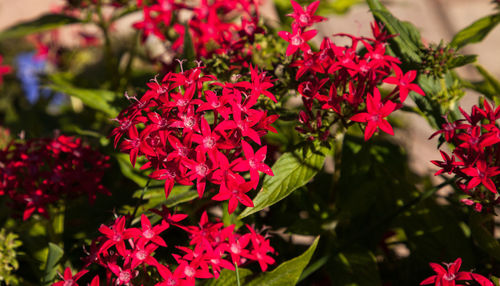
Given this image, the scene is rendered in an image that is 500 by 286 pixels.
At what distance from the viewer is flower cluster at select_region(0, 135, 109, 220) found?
900mm

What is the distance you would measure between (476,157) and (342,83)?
248mm

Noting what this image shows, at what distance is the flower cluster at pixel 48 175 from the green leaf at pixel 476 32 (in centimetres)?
83

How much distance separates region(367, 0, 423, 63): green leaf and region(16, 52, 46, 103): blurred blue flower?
1.70m

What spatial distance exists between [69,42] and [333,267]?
2437 mm

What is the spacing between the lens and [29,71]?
223cm

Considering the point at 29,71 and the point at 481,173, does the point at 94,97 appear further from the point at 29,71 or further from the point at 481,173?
the point at 29,71

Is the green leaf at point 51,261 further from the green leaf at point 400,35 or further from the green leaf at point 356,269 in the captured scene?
the green leaf at point 400,35

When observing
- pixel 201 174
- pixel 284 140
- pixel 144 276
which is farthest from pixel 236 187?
pixel 284 140

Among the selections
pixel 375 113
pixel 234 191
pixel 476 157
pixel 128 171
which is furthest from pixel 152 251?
pixel 476 157

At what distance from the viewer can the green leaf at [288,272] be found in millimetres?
789

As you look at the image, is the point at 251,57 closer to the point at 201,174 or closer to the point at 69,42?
the point at 201,174

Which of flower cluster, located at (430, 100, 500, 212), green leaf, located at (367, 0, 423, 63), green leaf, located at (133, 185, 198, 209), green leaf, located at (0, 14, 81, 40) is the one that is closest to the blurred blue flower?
green leaf, located at (0, 14, 81, 40)

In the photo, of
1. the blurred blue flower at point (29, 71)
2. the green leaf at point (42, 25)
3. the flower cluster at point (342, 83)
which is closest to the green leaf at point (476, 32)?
the flower cluster at point (342, 83)

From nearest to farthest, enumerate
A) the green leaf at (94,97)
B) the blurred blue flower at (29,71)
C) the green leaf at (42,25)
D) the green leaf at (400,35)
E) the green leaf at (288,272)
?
the green leaf at (288,272)
the green leaf at (400,35)
the green leaf at (94,97)
the green leaf at (42,25)
the blurred blue flower at (29,71)
